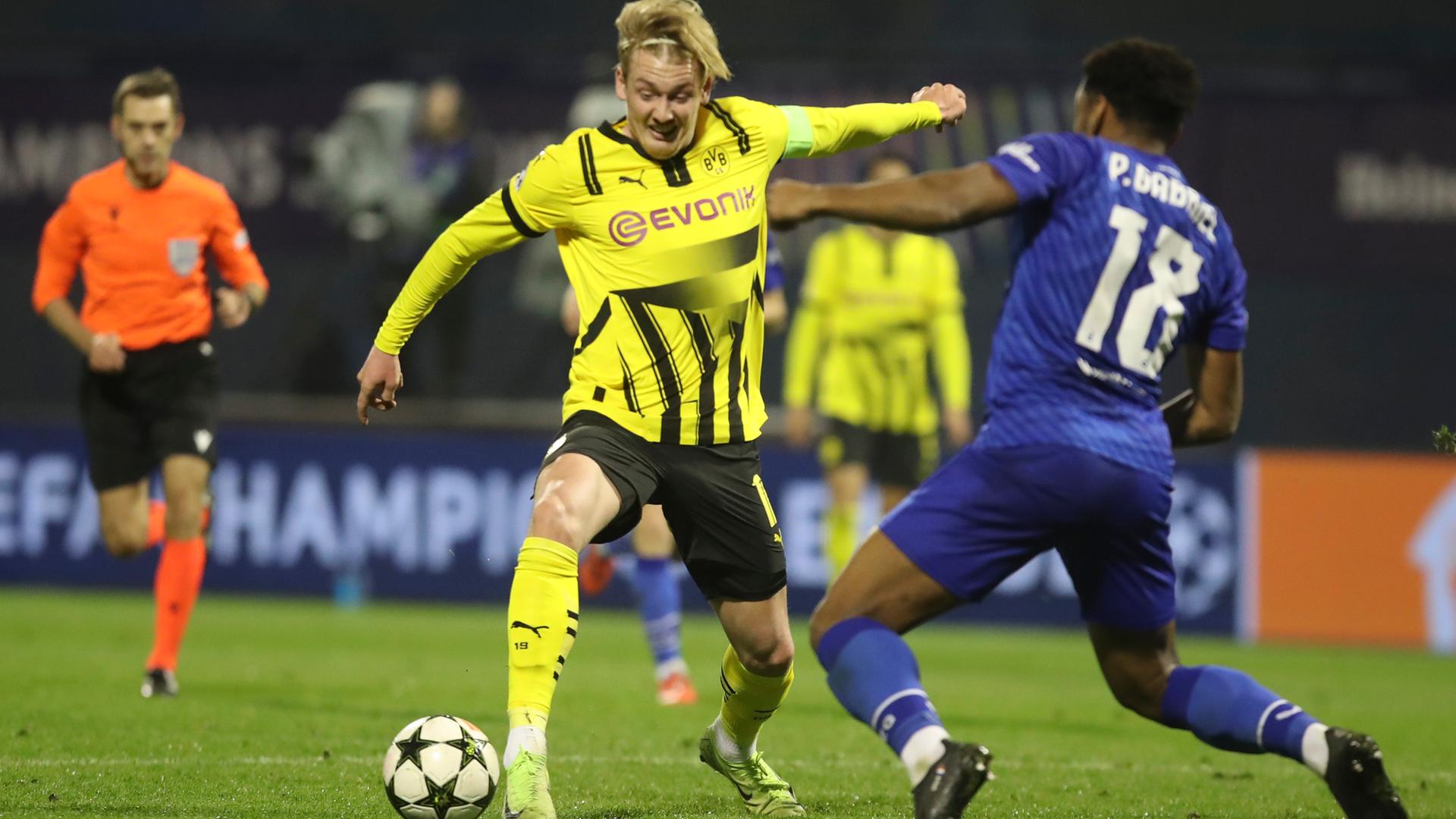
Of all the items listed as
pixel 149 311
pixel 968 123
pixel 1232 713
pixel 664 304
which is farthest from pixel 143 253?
pixel 968 123

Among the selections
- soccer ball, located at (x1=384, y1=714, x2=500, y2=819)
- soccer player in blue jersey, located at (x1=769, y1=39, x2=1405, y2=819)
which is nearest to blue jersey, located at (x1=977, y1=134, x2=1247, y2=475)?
soccer player in blue jersey, located at (x1=769, y1=39, x2=1405, y2=819)

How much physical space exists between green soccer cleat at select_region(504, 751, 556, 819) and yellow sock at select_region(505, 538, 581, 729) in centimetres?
15

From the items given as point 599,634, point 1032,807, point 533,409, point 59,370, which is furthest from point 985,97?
point 1032,807

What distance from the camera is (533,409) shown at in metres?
14.0

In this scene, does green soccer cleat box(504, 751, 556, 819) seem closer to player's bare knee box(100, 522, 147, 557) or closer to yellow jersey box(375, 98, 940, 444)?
yellow jersey box(375, 98, 940, 444)

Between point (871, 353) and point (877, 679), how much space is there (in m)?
6.85

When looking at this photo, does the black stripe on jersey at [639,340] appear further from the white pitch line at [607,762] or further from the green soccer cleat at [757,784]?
the white pitch line at [607,762]

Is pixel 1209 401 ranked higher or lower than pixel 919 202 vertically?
lower

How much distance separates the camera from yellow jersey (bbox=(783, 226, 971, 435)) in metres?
11.1

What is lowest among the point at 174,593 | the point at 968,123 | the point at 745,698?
the point at 174,593

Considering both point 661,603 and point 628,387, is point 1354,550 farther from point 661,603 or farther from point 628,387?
point 628,387

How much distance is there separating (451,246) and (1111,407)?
1766mm

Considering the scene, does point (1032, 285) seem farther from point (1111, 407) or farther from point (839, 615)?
point (839, 615)

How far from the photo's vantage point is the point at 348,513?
13383mm
